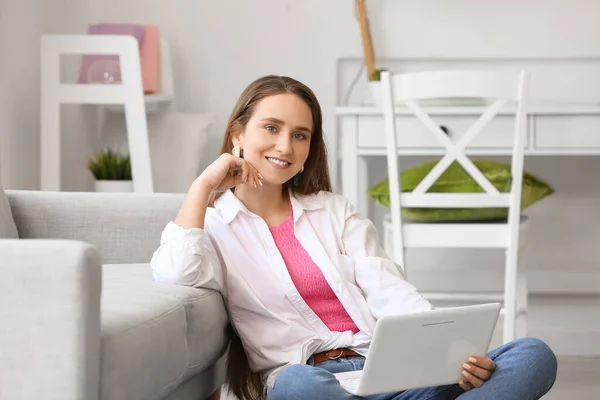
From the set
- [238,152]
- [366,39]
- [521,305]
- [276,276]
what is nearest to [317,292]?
[276,276]

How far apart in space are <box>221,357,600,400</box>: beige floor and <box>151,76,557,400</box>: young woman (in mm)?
677

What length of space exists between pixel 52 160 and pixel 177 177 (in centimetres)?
46

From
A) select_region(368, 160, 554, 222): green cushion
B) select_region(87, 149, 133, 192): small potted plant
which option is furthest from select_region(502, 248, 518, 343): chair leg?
select_region(87, 149, 133, 192): small potted plant

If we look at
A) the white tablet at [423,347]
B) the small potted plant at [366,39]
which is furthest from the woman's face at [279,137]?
the small potted plant at [366,39]

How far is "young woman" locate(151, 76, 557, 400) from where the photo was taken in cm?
149

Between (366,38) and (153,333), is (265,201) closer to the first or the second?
(153,333)

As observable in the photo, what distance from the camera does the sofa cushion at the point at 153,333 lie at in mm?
1157

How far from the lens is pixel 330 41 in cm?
A: 338

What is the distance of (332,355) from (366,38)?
1932 millimetres

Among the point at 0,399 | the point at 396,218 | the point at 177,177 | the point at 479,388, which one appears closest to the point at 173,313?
the point at 0,399

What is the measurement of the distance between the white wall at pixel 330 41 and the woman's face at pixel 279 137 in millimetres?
1674

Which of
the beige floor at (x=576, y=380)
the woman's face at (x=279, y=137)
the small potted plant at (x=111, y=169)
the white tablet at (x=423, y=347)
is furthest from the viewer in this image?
the small potted plant at (x=111, y=169)

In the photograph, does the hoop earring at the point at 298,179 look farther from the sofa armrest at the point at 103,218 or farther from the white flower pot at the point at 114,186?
the white flower pot at the point at 114,186

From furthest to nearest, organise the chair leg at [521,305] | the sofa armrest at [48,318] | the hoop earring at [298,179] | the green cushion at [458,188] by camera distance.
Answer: the chair leg at [521,305]
the green cushion at [458,188]
the hoop earring at [298,179]
the sofa armrest at [48,318]
